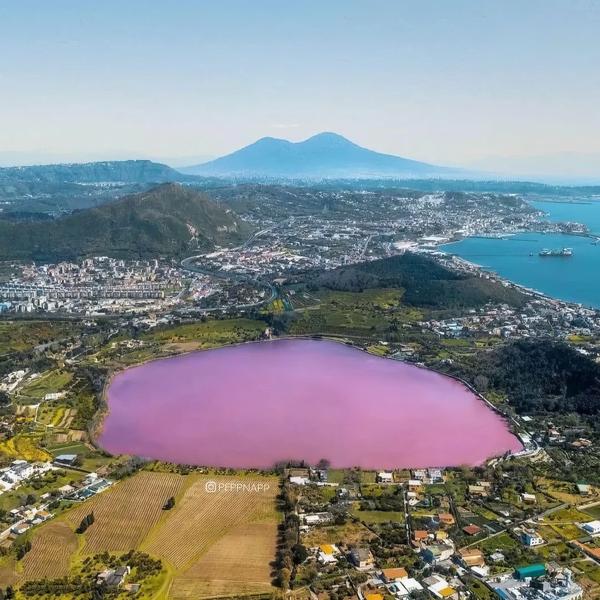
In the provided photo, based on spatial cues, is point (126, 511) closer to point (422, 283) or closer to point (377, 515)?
point (377, 515)

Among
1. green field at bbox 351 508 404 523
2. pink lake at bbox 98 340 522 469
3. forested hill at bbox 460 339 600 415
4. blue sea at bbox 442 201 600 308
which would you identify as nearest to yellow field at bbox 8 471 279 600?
pink lake at bbox 98 340 522 469

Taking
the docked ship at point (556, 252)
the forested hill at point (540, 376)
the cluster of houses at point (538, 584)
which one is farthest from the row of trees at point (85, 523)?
the docked ship at point (556, 252)

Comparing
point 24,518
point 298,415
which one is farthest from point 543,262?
point 24,518

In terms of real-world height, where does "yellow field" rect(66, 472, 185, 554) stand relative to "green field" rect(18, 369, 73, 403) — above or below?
above

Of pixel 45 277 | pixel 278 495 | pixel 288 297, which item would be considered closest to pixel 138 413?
pixel 278 495

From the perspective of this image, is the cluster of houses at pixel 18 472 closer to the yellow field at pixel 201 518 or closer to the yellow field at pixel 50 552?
the yellow field at pixel 50 552

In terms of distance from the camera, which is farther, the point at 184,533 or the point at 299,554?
the point at 184,533

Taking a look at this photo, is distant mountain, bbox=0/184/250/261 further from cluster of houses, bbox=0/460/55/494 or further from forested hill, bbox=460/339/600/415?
cluster of houses, bbox=0/460/55/494
